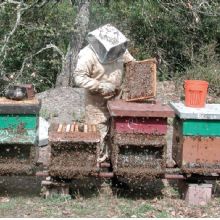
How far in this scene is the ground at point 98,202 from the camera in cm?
490

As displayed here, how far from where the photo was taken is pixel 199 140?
4977 millimetres

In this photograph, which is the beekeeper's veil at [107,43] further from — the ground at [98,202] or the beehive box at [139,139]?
the ground at [98,202]

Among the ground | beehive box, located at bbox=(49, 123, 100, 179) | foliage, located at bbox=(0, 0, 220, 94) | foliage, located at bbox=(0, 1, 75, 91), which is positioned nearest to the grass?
the ground

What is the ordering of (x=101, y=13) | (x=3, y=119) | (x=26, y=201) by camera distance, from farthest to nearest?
(x=101, y=13)
(x=26, y=201)
(x=3, y=119)

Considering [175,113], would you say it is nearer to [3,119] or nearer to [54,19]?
[3,119]

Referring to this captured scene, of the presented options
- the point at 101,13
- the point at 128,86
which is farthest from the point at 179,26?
the point at 128,86

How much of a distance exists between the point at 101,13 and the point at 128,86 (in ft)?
20.3

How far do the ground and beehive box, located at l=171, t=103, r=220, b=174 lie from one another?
394mm

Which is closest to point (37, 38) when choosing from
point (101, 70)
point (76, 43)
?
point (76, 43)

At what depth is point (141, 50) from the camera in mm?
12109

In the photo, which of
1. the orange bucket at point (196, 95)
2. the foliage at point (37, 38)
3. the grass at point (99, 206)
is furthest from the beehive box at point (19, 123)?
the foliage at point (37, 38)

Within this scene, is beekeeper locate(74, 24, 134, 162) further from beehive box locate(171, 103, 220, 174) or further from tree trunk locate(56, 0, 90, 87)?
tree trunk locate(56, 0, 90, 87)

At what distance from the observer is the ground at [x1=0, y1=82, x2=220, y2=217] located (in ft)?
16.1

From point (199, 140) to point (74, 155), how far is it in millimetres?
1110
